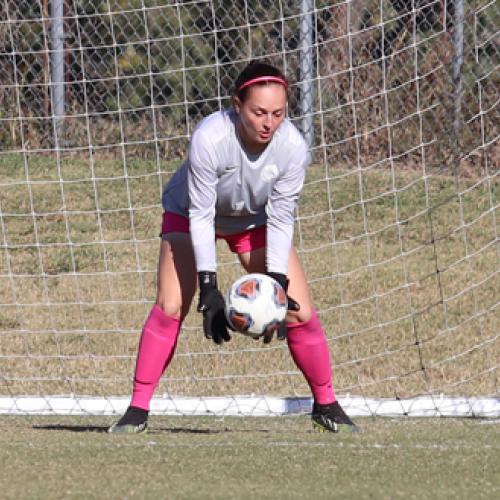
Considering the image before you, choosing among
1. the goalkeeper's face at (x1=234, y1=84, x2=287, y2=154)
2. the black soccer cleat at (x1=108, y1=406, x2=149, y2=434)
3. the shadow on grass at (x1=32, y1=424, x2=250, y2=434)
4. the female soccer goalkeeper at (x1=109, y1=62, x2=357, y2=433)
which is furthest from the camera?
the shadow on grass at (x1=32, y1=424, x2=250, y2=434)

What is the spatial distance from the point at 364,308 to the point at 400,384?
134 centimetres

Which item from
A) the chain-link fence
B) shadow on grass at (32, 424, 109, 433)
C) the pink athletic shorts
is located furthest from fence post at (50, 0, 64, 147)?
the pink athletic shorts

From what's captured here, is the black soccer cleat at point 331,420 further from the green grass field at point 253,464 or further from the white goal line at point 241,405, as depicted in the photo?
the white goal line at point 241,405

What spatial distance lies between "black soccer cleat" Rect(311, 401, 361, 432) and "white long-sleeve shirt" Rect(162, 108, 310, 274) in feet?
2.39

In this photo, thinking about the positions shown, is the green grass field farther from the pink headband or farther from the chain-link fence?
the chain-link fence

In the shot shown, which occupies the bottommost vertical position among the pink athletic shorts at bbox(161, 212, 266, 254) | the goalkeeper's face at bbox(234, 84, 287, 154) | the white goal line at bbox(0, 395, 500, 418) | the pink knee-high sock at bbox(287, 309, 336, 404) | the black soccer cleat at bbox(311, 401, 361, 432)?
the white goal line at bbox(0, 395, 500, 418)

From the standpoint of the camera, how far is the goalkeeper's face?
6121 mm

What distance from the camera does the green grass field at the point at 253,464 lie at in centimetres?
509

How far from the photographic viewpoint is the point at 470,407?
25.8 feet

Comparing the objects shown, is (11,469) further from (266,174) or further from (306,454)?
(266,174)

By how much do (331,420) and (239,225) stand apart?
970 mm

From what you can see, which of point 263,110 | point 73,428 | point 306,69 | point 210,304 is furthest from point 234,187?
point 306,69

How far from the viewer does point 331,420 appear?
6.71 m

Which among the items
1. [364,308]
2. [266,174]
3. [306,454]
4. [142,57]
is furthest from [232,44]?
[306,454]
